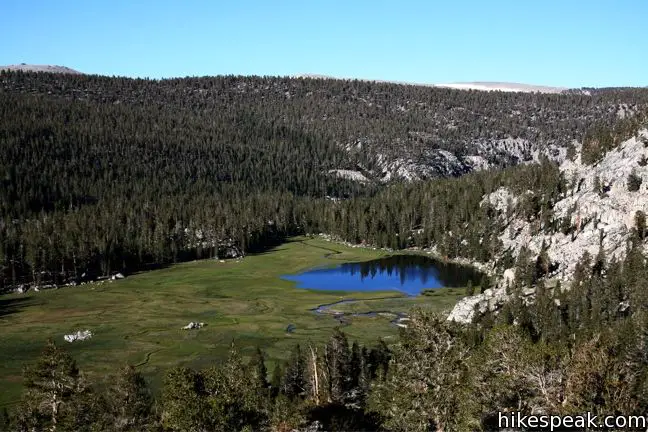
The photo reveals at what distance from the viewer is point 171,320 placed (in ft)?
452

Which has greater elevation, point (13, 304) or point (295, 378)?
point (295, 378)

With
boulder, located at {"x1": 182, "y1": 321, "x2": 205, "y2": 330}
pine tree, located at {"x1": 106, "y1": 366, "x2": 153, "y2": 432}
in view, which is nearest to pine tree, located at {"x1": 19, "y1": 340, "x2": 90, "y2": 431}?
pine tree, located at {"x1": 106, "y1": 366, "x2": 153, "y2": 432}

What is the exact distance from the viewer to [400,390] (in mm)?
43969

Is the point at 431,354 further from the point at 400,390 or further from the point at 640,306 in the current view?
the point at 640,306

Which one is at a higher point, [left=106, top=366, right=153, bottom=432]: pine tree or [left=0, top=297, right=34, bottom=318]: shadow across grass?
[left=106, top=366, right=153, bottom=432]: pine tree

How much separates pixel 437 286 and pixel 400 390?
134 meters

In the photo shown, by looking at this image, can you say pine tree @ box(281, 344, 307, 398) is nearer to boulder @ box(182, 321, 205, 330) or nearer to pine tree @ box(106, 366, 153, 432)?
pine tree @ box(106, 366, 153, 432)

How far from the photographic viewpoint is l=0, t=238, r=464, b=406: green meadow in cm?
10819

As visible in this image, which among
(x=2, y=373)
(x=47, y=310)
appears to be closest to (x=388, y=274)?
(x=47, y=310)

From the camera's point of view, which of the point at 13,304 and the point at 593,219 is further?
the point at 593,219

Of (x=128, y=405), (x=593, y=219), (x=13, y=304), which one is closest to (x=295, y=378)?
(x=128, y=405)

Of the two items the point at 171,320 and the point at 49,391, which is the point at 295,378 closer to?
the point at 49,391

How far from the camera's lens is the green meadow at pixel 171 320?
10819 centimetres

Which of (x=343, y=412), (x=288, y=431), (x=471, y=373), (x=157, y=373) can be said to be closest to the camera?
(x=471, y=373)
